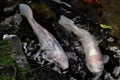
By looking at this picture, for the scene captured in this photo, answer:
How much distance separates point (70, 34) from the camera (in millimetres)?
6844

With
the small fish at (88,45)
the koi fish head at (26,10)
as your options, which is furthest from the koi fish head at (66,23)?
the koi fish head at (26,10)

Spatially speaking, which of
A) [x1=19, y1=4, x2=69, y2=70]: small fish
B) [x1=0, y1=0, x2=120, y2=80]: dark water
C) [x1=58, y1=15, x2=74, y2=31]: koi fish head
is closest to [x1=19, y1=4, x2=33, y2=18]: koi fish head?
[x1=19, y1=4, x2=69, y2=70]: small fish

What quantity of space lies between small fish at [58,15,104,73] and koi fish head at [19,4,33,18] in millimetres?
611

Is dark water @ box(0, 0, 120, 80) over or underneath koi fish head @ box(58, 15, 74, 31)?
underneath

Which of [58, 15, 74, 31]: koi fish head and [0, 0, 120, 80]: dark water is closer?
[0, 0, 120, 80]: dark water

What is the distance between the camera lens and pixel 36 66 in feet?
20.5

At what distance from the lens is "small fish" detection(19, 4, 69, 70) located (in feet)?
20.7

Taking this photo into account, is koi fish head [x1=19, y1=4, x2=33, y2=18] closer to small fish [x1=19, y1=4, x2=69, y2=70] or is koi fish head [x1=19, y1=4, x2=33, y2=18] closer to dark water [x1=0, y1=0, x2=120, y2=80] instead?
small fish [x1=19, y1=4, x2=69, y2=70]

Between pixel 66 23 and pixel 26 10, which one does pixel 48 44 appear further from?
pixel 26 10

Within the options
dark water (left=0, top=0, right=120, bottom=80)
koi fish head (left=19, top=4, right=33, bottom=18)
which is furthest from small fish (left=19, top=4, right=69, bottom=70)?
dark water (left=0, top=0, right=120, bottom=80)

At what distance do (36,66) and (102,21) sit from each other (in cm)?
179

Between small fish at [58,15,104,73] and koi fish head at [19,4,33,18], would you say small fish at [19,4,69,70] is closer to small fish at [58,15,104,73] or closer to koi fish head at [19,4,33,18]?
koi fish head at [19,4,33,18]

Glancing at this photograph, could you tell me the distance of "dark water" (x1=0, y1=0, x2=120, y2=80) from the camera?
250 inches

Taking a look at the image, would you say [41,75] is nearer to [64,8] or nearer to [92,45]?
[92,45]
